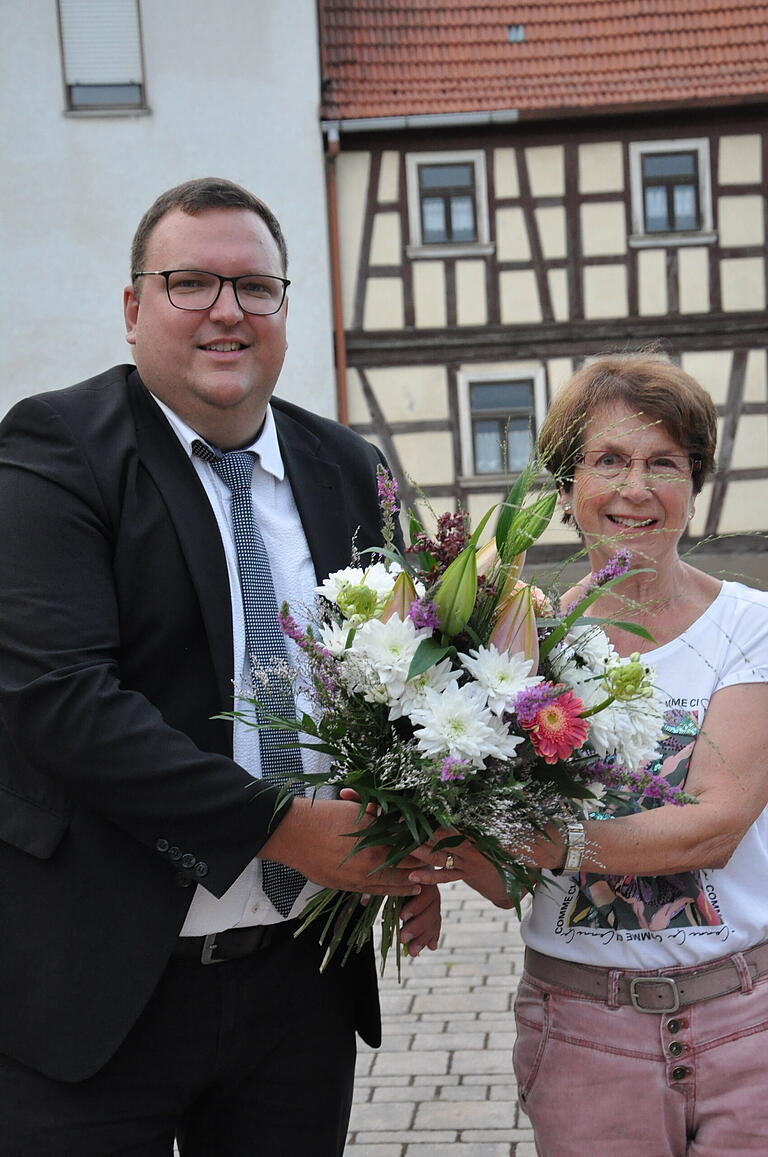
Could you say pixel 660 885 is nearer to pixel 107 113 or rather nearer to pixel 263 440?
pixel 263 440

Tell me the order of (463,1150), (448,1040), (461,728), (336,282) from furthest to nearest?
(336,282) < (448,1040) < (463,1150) < (461,728)

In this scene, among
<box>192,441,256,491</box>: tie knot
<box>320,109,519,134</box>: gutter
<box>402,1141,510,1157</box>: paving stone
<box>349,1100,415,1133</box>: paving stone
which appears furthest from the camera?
<box>320,109,519,134</box>: gutter

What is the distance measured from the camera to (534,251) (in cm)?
1645

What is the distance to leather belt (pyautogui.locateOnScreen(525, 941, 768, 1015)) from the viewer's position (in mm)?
2486

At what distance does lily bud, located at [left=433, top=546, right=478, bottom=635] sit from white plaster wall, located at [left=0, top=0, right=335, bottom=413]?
46.4 ft

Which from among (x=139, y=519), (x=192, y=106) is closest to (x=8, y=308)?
(x=192, y=106)

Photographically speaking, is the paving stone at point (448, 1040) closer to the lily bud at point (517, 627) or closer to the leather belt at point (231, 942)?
the leather belt at point (231, 942)

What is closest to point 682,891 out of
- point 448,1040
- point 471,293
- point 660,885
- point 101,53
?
point 660,885

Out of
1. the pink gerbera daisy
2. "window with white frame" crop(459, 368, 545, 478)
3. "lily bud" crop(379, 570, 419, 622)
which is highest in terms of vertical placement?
"window with white frame" crop(459, 368, 545, 478)

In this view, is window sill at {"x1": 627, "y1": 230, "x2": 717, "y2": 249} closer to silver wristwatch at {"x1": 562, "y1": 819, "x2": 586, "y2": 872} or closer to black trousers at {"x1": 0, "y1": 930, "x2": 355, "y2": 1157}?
black trousers at {"x1": 0, "y1": 930, "x2": 355, "y2": 1157}

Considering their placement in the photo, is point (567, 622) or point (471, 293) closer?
point (567, 622)

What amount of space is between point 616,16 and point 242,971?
652 inches

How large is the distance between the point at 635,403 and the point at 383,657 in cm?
86

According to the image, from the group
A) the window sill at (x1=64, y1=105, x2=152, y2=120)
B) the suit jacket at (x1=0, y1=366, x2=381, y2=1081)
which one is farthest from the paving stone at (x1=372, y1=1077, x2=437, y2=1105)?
the window sill at (x1=64, y1=105, x2=152, y2=120)
